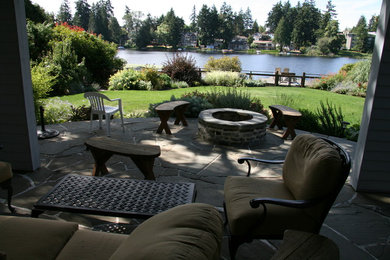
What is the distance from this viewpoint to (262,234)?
7.28ft

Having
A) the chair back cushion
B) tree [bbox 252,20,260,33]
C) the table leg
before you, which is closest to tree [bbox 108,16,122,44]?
Answer: tree [bbox 252,20,260,33]

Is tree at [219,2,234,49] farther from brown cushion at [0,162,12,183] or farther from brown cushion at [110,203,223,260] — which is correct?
brown cushion at [110,203,223,260]

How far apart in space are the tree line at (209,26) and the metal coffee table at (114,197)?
168 feet

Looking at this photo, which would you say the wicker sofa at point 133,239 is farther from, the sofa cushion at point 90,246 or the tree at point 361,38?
the tree at point 361,38

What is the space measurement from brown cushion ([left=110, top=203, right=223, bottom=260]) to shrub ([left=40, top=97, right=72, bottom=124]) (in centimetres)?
625

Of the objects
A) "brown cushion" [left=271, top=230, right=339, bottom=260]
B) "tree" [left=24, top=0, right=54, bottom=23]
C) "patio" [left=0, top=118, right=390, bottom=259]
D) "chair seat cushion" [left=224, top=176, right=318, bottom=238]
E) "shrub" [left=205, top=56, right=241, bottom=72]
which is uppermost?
"tree" [left=24, top=0, right=54, bottom=23]

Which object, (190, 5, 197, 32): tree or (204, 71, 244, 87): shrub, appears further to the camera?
(190, 5, 197, 32): tree

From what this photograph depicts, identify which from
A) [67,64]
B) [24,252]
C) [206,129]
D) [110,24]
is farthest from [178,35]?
[24,252]

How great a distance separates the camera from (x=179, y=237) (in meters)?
1.10

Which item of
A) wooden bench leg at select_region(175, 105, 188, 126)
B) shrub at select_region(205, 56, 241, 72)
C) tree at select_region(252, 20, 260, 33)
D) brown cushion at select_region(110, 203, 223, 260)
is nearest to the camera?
brown cushion at select_region(110, 203, 223, 260)

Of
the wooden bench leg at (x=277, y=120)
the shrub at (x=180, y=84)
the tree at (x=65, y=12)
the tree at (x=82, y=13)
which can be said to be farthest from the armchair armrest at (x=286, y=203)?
the tree at (x=65, y=12)

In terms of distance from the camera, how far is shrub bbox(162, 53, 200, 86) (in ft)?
47.0

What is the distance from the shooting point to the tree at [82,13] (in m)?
54.2

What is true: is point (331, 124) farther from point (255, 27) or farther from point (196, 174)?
point (255, 27)
